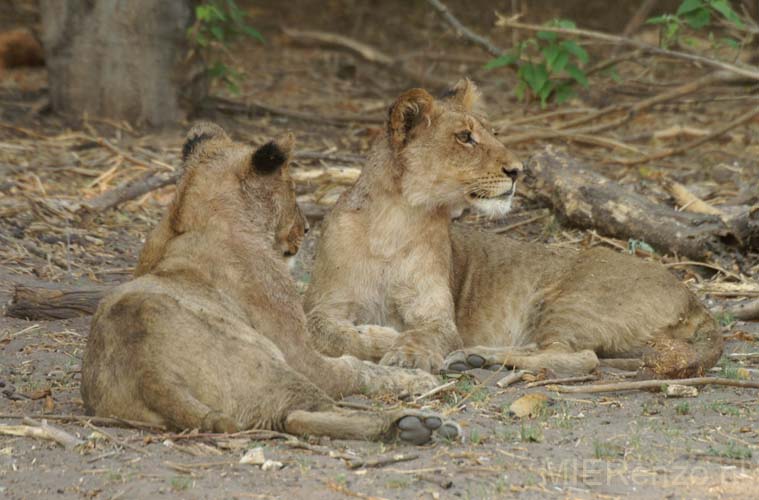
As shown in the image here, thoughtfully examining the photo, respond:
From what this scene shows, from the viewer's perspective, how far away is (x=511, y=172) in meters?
6.25

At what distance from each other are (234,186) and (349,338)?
126 centimetres

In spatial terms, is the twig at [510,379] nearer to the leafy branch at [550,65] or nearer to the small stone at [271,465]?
the small stone at [271,465]

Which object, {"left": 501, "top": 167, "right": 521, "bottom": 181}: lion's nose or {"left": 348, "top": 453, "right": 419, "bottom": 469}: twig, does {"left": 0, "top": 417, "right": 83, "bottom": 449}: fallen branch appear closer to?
{"left": 348, "top": 453, "right": 419, "bottom": 469}: twig

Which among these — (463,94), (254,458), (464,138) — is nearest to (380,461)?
(254,458)

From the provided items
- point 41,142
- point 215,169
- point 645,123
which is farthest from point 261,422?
point 645,123

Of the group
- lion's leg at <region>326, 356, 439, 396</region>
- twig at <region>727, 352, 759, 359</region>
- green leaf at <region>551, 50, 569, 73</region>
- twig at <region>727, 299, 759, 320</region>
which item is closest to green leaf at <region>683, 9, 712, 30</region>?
green leaf at <region>551, 50, 569, 73</region>

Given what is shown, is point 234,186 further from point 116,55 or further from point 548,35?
point 116,55

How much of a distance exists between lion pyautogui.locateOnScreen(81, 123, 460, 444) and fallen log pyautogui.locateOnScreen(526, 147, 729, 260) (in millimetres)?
2869

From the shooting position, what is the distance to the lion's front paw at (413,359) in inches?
223

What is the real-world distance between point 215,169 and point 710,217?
3866 mm

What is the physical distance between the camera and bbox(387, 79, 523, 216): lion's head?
621 cm

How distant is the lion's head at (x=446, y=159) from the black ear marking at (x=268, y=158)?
1.38 meters

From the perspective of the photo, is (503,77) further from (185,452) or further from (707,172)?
(185,452)

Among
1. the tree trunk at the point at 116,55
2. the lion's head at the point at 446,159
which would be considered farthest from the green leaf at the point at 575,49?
the tree trunk at the point at 116,55
